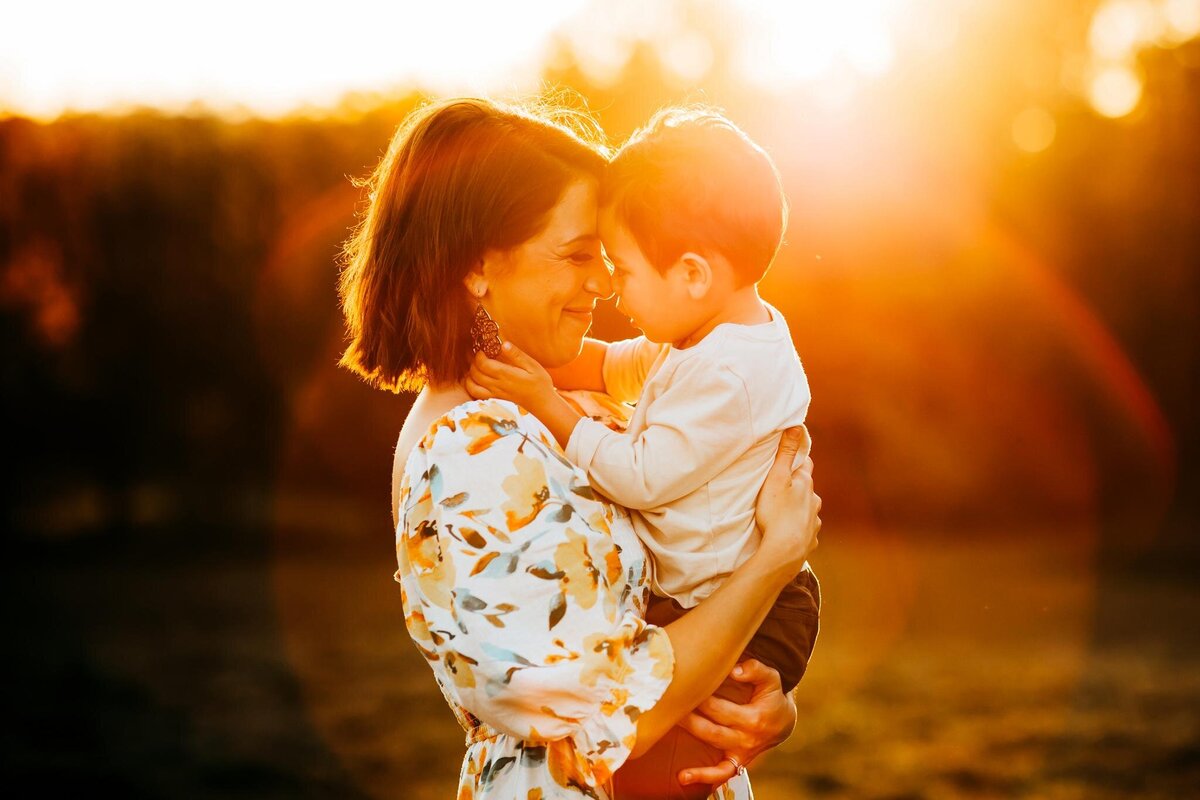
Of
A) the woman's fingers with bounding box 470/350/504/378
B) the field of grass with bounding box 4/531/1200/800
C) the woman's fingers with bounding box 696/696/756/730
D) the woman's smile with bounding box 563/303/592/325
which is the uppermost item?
the woman's smile with bounding box 563/303/592/325

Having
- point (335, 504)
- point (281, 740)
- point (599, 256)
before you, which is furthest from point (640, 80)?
point (599, 256)

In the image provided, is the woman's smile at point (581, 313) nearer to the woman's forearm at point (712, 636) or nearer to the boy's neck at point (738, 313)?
the boy's neck at point (738, 313)

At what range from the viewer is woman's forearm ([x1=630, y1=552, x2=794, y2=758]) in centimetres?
225

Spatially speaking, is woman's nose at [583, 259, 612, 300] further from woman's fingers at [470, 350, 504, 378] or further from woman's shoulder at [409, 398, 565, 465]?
woman's shoulder at [409, 398, 565, 465]

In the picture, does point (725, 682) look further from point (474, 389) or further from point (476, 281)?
point (476, 281)

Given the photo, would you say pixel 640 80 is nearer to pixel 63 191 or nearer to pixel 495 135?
pixel 63 191

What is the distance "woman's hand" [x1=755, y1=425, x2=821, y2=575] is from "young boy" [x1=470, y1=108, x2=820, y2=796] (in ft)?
0.09

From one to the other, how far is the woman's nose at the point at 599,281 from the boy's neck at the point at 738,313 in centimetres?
20

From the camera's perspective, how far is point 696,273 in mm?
2600

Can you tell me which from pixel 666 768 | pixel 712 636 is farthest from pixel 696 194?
pixel 666 768

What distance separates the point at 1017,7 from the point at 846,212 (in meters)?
4.93

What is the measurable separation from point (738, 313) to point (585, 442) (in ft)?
1.41

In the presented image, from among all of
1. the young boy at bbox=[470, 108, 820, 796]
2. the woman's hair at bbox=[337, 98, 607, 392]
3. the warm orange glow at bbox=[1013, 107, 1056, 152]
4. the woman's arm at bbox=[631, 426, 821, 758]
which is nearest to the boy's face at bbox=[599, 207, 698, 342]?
the young boy at bbox=[470, 108, 820, 796]

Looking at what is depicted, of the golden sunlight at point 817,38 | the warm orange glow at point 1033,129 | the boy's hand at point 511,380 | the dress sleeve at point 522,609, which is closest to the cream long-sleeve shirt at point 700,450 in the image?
the boy's hand at point 511,380
